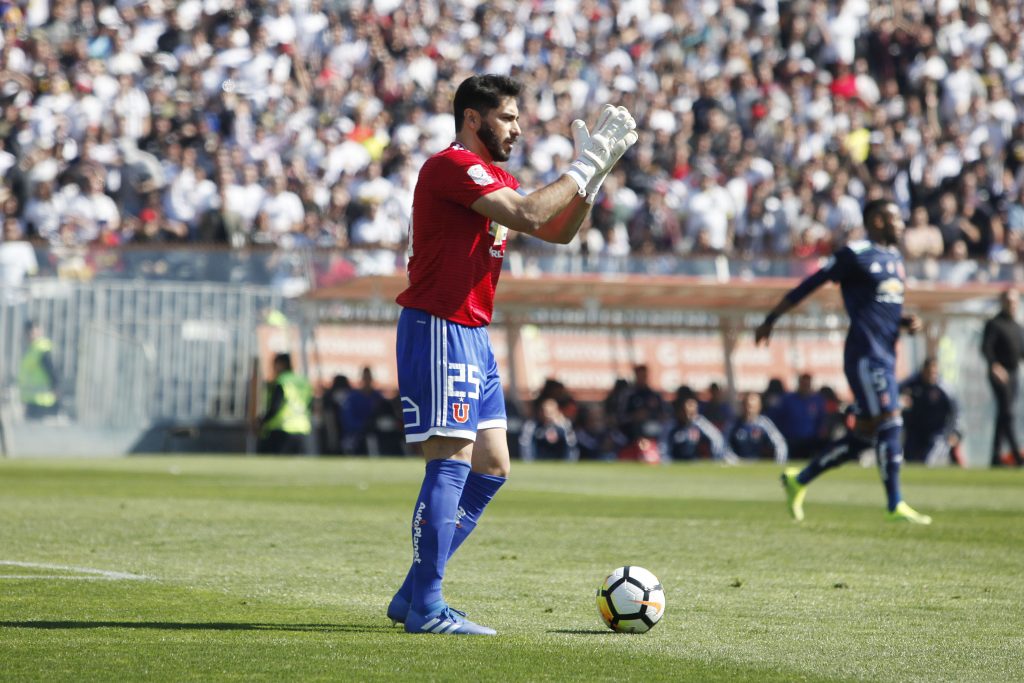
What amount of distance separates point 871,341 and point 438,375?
710cm

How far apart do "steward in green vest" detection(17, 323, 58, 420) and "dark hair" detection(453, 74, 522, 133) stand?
17.7m

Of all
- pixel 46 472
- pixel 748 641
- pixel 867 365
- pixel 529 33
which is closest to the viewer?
pixel 748 641

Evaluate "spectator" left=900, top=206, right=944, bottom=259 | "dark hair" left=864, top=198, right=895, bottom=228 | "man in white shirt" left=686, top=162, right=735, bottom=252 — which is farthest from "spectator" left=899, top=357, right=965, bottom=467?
"dark hair" left=864, top=198, right=895, bottom=228

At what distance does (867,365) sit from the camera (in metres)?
13.0

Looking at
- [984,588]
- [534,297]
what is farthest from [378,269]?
[984,588]

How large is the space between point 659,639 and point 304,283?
58.1 ft

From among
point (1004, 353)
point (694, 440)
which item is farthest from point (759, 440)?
point (1004, 353)

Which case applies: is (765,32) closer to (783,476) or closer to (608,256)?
(608,256)

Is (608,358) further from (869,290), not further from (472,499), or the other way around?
(472,499)

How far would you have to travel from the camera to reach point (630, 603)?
6.79m

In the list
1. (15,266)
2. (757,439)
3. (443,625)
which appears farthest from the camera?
(757,439)

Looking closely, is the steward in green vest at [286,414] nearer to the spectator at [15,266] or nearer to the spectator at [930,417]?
the spectator at [15,266]

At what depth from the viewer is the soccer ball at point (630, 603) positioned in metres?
6.79

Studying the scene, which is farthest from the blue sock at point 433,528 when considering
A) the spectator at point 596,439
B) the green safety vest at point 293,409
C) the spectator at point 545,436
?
the spectator at point 596,439
